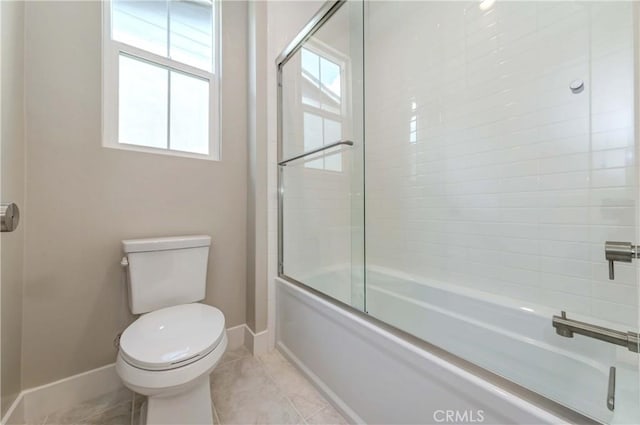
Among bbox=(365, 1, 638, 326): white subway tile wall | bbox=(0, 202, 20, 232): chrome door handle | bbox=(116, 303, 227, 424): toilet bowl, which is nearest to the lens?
bbox=(0, 202, 20, 232): chrome door handle

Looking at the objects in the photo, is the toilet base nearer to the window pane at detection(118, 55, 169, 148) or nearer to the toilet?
the toilet

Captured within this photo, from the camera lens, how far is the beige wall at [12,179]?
90cm

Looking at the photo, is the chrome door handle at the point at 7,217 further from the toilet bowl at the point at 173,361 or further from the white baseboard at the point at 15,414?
the white baseboard at the point at 15,414

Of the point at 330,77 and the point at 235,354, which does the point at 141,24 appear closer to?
the point at 330,77

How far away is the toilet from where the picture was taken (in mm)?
842

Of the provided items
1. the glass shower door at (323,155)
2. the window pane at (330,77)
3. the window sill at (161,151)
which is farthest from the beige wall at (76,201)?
the window pane at (330,77)

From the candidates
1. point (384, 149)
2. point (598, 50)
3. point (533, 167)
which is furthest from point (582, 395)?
point (384, 149)

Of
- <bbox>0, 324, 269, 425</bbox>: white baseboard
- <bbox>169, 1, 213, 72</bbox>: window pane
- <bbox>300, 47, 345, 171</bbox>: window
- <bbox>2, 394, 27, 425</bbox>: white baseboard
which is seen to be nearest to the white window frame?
<bbox>300, 47, 345, 171</bbox>: window

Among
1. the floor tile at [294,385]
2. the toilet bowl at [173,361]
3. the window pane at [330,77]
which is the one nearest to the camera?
the toilet bowl at [173,361]

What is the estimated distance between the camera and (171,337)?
3.16 feet

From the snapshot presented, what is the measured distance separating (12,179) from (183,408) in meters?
1.09

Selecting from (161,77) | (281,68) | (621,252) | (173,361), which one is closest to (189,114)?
(161,77)

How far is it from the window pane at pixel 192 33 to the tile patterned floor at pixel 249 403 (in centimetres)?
183

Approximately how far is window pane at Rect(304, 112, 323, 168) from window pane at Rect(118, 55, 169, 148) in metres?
0.84
